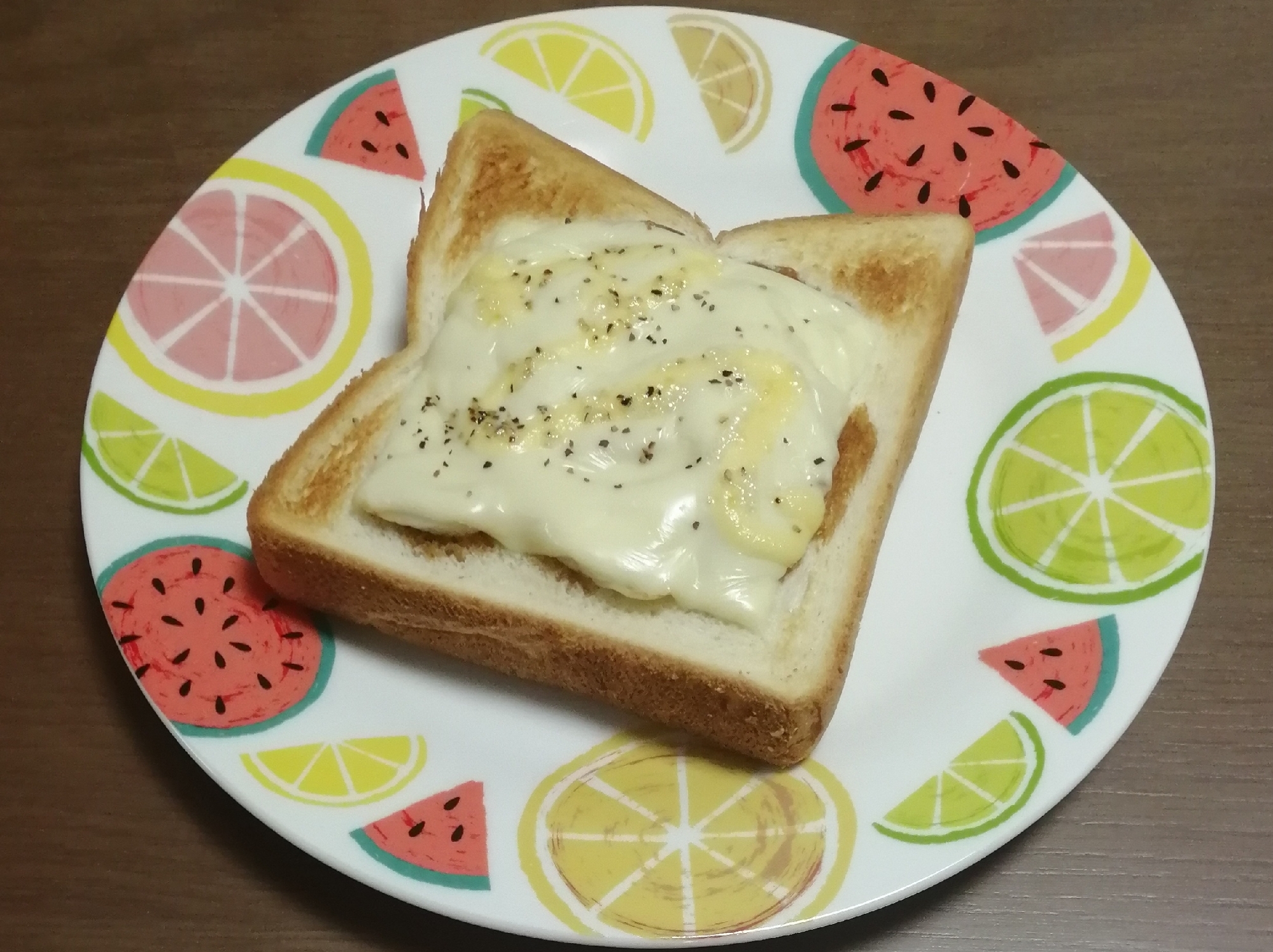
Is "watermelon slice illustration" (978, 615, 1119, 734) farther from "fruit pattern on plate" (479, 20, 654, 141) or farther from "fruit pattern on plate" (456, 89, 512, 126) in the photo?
"fruit pattern on plate" (456, 89, 512, 126)

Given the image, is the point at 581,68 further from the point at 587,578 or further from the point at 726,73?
the point at 587,578

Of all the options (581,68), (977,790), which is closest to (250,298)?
(581,68)

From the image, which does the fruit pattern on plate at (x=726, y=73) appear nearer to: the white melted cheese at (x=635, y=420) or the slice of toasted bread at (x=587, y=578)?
the slice of toasted bread at (x=587, y=578)

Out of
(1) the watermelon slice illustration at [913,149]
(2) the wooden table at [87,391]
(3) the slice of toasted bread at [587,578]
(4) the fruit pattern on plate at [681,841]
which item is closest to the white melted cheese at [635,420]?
(3) the slice of toasted bread at [587,578]

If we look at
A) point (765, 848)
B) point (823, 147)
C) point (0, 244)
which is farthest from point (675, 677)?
point (0, 244)

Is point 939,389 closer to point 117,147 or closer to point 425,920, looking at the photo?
point 425,920
